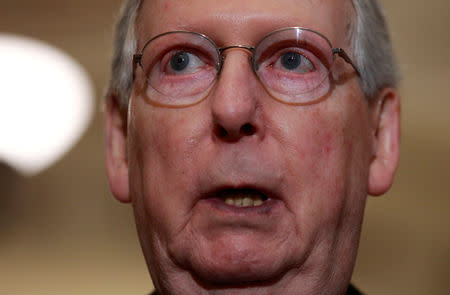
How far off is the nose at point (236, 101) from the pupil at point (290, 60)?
0.09 metres

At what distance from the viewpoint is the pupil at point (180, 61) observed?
4.25 feet

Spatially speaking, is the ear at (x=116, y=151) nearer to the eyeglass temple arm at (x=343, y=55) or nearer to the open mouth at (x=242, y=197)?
the open mouth at (x=242, y=197)

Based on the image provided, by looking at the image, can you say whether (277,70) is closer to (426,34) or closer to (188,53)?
(188,53)

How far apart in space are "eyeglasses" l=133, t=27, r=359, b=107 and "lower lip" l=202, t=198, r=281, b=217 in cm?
20

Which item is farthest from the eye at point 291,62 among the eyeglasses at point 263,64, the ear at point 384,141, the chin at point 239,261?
the chin at point 239,261

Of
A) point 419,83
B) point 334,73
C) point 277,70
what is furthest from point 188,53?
point 419,83

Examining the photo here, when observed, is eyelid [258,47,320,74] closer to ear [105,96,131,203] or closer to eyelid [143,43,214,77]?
eyelid [143,43,214,77]

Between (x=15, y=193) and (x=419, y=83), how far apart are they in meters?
1.61

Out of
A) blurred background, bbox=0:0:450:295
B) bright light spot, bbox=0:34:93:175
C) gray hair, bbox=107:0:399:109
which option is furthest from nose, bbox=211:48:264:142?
bright light spot, bbox=0:34:93:175

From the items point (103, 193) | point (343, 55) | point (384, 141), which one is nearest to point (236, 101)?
point (343, 55)

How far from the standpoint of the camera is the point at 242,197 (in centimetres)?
121

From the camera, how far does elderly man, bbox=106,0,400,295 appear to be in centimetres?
117

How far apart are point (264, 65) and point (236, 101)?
0.45 feet

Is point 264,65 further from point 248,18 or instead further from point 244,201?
point 244,201
